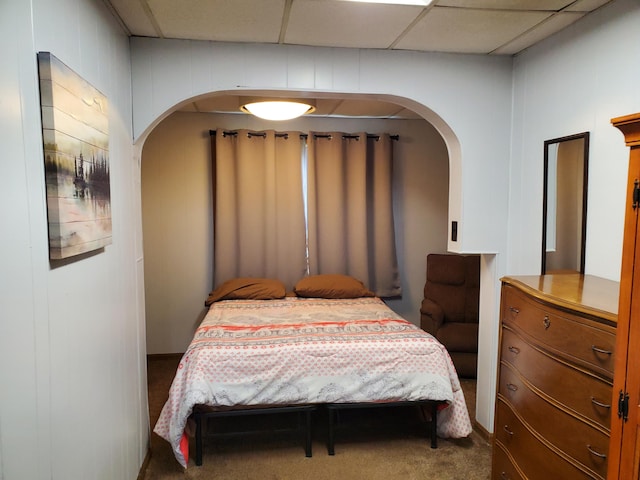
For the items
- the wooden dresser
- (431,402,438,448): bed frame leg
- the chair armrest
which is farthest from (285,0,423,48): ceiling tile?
the chair armrest

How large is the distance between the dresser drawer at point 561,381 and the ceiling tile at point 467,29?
56.1 inches

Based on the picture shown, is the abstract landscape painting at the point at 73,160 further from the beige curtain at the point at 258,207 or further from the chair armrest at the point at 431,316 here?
the chair armrest at the point at 431,316

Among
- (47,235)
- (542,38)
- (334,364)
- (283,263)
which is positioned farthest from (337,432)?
(542,38)

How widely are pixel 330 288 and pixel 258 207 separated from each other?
41.2 inches

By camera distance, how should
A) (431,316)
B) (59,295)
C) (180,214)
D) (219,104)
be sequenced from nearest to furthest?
(59,295) → (219,104) → (431,316) → (180,214)

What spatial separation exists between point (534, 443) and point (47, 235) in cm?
187

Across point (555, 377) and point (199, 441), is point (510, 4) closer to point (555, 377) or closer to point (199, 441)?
point (555, 377)

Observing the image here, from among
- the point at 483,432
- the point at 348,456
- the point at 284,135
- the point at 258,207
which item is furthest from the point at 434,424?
the point at 284,135

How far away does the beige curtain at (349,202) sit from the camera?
443cm

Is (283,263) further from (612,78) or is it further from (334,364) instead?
(612,78)

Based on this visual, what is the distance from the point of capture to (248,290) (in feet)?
13.1

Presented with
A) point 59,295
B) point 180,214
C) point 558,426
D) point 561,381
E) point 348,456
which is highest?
point 180,214

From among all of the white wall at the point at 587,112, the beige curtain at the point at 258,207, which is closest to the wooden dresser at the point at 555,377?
the white wall at the point at 587,112

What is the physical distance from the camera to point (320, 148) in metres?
4.42
